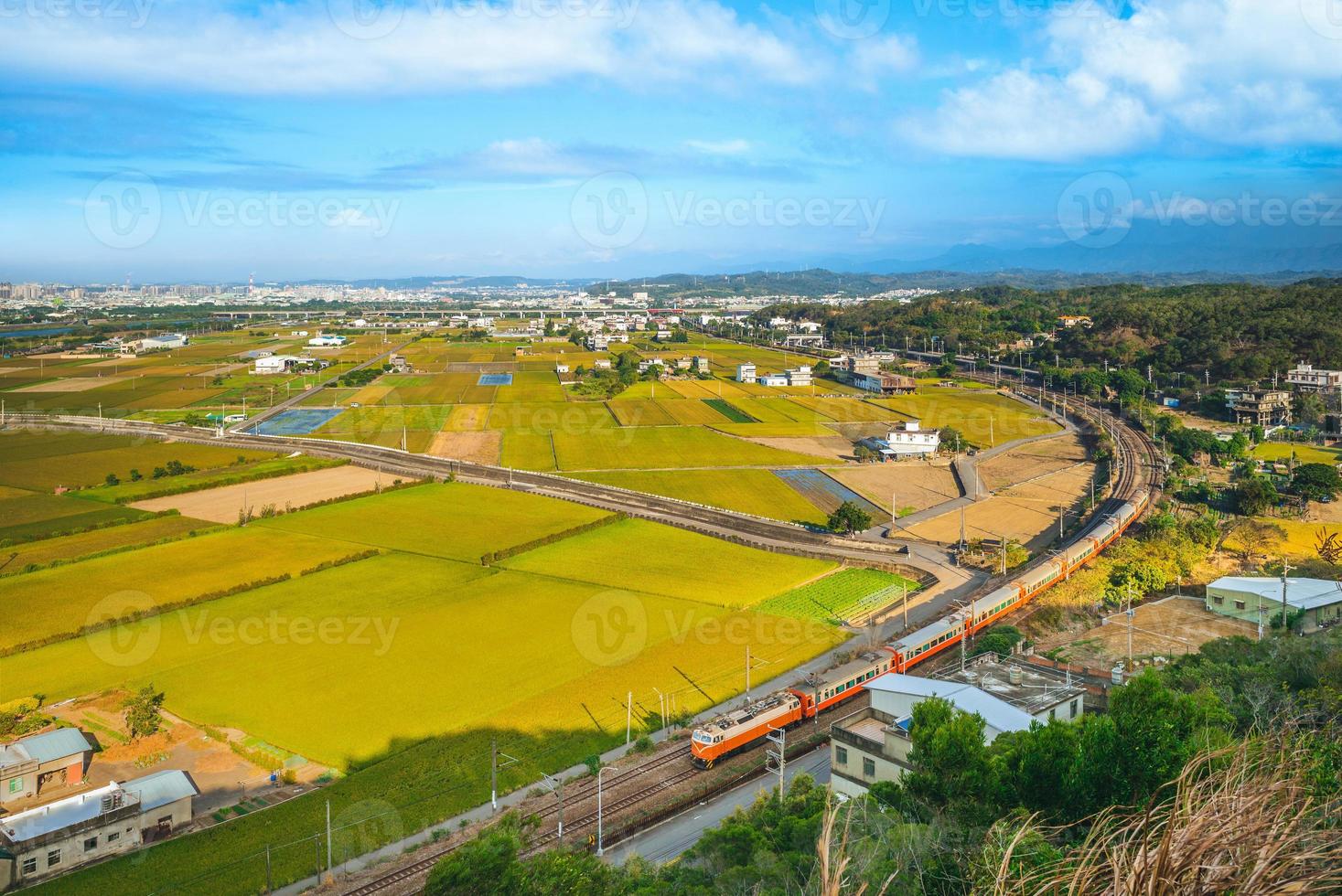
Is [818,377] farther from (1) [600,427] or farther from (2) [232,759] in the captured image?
(2) [232,759]

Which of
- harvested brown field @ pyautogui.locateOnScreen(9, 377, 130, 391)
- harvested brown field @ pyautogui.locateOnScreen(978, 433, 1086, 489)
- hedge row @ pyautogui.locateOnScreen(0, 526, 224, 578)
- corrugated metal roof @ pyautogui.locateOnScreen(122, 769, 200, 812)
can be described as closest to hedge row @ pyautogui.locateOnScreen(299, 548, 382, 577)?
hedge row @ pyautogui.locateOnScreen(0, 526, 224, 578)

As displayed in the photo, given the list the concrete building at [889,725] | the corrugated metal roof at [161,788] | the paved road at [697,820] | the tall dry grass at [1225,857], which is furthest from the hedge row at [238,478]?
the tall dry grass at [1225,857]

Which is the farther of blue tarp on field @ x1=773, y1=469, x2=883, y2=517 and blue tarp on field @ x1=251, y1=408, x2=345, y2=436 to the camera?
blue tarp on field @ x1=251, y1=408, x2=345, y2=436

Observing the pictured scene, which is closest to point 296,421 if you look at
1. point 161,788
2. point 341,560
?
point 341,560

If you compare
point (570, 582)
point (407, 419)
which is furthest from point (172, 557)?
point (407, 419)

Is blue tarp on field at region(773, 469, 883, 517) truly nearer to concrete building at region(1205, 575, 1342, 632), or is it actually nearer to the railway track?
the railway track

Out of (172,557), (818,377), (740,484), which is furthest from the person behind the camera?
(818,377)

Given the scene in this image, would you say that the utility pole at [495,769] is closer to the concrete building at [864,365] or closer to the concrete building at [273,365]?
the concrete building at [864,365]
